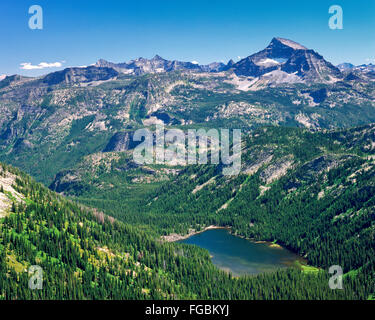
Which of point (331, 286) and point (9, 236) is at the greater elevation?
point (9, 236)
